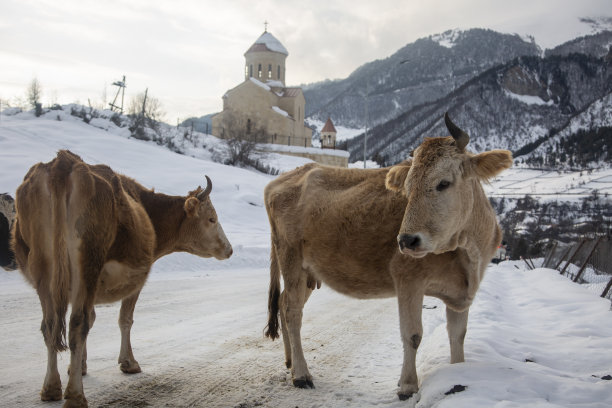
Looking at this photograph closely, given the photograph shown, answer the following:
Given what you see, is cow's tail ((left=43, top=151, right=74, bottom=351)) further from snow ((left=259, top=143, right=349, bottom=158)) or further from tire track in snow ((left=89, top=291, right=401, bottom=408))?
snow ((left=259, top=143, right=349, bottom=158))

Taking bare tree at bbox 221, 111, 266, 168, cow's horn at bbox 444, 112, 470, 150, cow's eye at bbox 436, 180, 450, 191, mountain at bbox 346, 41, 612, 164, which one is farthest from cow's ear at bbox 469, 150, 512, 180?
mountain at bbox 346, 41, 612, 164

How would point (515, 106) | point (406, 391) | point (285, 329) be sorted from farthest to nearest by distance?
point (515, 106)
point (285, 329)
point (406, 391)

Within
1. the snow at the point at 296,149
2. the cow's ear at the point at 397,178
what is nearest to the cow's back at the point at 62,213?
the cow's ear at the point at 397,178

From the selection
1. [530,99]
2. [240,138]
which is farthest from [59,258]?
[530,99]

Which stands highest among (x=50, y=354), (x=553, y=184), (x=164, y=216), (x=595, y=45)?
(x=595, y=45)

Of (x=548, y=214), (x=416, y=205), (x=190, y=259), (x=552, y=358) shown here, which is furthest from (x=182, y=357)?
(x=548, y=214)

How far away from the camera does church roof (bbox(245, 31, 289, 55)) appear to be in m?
74.3

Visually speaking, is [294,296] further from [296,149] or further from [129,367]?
[296,149]

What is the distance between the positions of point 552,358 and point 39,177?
556 centimetres

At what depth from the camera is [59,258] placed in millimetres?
4086

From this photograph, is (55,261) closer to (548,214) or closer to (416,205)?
(416,205)

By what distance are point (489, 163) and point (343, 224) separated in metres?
1.52

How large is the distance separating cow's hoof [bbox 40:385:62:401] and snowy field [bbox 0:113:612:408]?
75mm

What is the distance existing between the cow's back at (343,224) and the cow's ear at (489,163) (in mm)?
785
